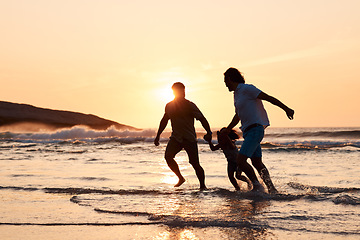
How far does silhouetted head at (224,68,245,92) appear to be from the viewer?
6.84m

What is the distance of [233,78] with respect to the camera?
22.4 ft

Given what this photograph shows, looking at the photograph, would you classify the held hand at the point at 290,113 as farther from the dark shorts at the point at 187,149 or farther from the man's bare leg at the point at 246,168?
the dark shorts at the point at 187,149

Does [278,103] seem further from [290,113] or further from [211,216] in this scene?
[211,216]

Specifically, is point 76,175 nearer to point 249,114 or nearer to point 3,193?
point 3,193

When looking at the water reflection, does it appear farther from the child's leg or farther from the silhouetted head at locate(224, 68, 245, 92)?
the silhouetted head at locate(224, 68, 245, 92)

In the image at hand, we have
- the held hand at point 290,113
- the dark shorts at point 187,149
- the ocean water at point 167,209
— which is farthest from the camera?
the dark shorts at point 187,149

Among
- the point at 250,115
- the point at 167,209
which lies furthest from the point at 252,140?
the point at 167,209

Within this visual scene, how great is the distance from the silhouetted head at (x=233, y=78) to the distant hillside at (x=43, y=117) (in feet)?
215

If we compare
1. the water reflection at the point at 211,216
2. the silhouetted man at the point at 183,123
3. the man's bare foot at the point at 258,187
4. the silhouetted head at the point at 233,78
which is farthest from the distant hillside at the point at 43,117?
the water reflection at the point at 211,216

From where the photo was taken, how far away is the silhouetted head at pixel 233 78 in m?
6.84

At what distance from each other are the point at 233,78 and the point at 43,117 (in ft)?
251

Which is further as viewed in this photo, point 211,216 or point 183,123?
point 183,123

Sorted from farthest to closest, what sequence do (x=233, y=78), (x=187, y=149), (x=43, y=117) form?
1. (x=43, y=117)
2. (x=187, y=149)
3. (x=233, y=78)

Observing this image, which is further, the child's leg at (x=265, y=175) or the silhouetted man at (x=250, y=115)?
the child's leg at (x=265, y=175)
